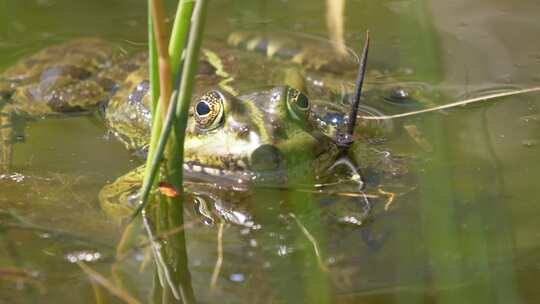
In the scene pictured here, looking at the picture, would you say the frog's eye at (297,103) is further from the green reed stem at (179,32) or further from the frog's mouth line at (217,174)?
the green reed stem at (179,32)

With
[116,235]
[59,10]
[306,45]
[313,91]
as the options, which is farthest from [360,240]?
[59,10]

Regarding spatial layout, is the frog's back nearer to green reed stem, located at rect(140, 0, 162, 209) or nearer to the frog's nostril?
the frog's nostril

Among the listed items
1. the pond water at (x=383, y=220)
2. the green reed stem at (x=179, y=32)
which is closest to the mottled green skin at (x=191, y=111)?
the pond water at (x=383, y=220)

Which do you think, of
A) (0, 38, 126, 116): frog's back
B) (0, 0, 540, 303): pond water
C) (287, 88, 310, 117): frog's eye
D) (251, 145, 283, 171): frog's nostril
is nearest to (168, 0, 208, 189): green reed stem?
(0, 0, 540, 303): pond water

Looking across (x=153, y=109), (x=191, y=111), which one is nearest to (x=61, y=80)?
(x=191, y=111)

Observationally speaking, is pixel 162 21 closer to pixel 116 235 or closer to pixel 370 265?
pixel 116 235

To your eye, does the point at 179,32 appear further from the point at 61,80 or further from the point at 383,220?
the point at 61,80
